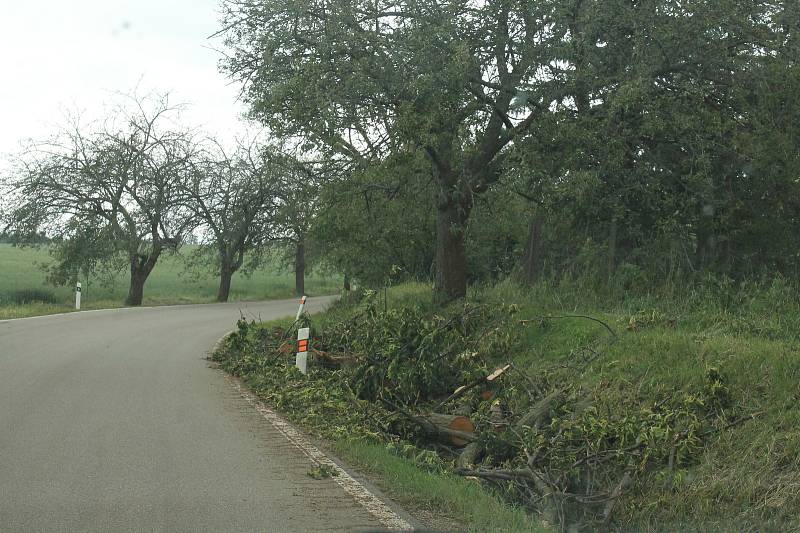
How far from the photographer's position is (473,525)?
19.7ft

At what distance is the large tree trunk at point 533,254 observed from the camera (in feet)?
61.5

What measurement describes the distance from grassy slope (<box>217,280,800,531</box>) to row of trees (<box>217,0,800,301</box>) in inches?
68.6

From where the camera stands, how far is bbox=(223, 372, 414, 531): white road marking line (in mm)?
6062

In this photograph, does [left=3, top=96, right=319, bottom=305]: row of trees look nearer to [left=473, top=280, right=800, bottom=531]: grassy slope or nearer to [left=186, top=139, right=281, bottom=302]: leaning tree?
[left=186, top=139, right=281, bottom=302]: leaning tree

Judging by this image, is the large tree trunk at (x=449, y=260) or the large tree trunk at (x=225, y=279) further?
the large tree trunk at (x=225, y=279)

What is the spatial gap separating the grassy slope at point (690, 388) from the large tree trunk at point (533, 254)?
3.47 meters

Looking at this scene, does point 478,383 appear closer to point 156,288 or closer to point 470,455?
point 470,455

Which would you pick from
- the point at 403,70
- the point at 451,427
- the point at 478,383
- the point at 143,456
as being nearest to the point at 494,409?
the point at 451,427

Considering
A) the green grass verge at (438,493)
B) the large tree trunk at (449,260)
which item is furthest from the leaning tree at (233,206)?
the green grass verge at (438,493)

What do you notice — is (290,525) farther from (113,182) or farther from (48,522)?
(113,182)

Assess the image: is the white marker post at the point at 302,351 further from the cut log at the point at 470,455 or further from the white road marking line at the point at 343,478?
the cut log at the point at 470,455

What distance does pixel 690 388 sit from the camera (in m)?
9.76

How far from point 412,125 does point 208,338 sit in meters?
7.90

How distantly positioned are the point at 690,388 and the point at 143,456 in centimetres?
578
